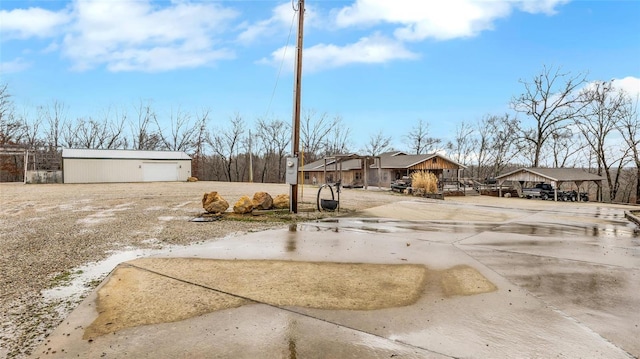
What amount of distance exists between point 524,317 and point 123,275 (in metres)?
4.35

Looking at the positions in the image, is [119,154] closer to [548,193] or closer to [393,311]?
[393,311]

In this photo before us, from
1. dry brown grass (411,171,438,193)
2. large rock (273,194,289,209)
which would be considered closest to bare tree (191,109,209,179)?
dry brown grass (411,171,438,193)

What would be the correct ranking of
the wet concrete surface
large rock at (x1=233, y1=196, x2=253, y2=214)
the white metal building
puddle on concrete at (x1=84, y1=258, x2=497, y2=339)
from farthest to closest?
the white metal building < large rock at (x1=233, y1=196, x2=253, y2=214) < puddle on concrete at (x1=84, y1=258, x2=497, y2=339) < the wet concrete surface

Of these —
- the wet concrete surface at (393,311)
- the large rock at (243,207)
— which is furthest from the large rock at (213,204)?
the wet concrete surface at (393,311)

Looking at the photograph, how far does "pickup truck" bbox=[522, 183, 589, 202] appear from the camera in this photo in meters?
26.0

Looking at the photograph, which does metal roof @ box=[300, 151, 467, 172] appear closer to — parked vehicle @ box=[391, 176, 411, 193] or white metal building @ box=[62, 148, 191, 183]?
parked vehicle @ box=[391, 176, 411, 193]

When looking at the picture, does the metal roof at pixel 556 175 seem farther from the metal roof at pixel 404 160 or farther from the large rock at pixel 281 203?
the large rock at pixel 281 203

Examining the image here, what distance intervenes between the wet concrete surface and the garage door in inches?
1137

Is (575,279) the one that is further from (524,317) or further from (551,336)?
(551,336)

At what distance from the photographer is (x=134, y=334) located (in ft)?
9.02

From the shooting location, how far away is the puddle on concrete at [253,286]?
3.26 m

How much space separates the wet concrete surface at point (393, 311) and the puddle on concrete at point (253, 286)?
26mm

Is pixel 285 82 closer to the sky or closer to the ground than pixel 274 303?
closer to the sky

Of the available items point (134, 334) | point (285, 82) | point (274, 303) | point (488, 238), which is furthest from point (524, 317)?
point (285, 82)
